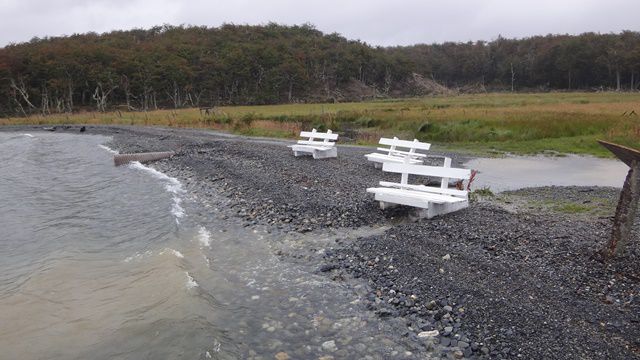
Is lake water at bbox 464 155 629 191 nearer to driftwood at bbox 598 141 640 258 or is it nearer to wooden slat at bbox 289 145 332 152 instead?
wooden slat at bbox 289 145 332 152

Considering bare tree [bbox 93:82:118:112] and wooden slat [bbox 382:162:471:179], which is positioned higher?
bare tree [bbox 93:82:118:112]

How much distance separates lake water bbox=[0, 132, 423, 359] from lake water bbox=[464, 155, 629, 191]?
9.00m

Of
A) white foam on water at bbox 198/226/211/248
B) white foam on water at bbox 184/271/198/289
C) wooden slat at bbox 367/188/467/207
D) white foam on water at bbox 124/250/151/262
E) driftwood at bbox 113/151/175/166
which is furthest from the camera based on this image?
driftwood at bbox 113/151/175/166

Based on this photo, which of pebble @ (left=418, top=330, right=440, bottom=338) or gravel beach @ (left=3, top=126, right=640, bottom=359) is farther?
pebble @ (left=418, top=330, right=440, bottom=338)

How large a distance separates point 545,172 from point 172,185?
46.0 feet

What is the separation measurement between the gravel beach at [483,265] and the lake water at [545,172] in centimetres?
174

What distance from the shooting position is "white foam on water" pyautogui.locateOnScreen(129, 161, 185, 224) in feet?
45.3

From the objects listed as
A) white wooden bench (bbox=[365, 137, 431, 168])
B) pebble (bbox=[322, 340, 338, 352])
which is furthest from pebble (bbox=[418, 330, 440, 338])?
white wooden bench (bbox=[365, 137, 431, 168])

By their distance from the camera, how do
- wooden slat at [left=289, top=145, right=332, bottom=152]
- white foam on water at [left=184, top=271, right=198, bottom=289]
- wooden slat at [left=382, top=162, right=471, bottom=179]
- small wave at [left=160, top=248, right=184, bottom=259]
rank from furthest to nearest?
wooden slat at [left=289, top=145, right=332, bottom=152], wooden slat at [left=382, top=162, right=471, bottom=179], small wave at [left=160, top=248, right=184, bottom=259], white foam on water at [left=184, top=271, right=198, bottom=289]

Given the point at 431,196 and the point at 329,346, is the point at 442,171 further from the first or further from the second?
the point at 329,346

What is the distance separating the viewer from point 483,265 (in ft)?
25.9

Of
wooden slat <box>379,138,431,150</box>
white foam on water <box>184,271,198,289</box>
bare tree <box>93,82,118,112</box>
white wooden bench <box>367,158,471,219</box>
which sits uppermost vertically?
bare tree <box>93,82,118,112</box>

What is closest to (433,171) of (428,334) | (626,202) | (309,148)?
(626,202)

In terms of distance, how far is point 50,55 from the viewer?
4183 inches
